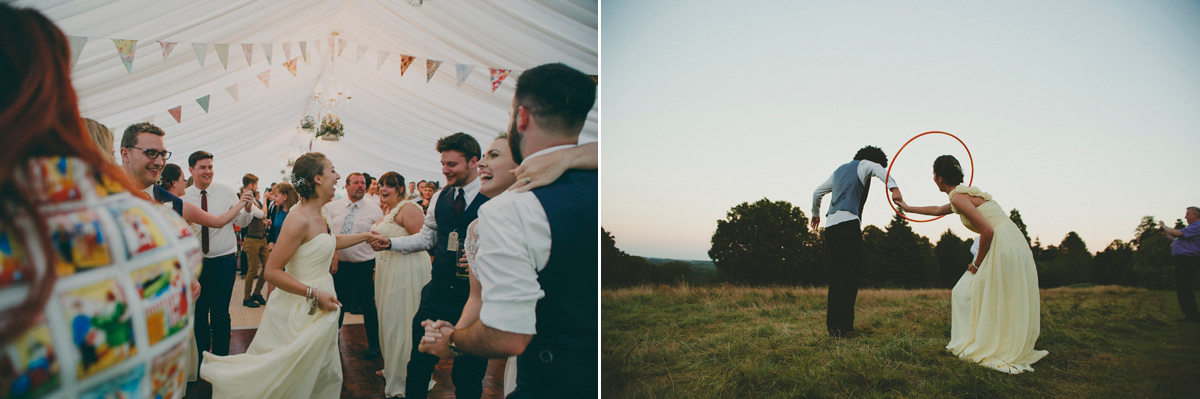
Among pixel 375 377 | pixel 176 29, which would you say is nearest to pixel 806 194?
pixel 375 377

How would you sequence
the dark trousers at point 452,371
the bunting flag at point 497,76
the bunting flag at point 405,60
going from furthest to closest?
the bunting flag at point 405,60 < the bunting flag at point 497,76 < the dark trousers at point 452,371

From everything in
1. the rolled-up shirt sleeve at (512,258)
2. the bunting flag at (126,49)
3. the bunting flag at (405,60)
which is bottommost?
the rolled-up shirt sleeve at (512,258)

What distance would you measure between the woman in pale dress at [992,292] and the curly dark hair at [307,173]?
3.00 metres

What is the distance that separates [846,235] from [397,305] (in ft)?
8.50

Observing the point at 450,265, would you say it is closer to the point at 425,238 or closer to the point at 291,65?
the point at 425,238

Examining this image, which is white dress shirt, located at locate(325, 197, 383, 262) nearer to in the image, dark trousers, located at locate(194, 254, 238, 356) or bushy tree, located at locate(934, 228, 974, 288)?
dark trousers, located at locate(194, 254, 238, 356)

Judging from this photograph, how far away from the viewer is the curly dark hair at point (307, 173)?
2529 mm

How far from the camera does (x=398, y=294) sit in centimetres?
317

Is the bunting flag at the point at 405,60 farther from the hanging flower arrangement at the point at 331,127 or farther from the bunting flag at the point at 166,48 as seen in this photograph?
the hanging flower arrangement at the point at 331,127

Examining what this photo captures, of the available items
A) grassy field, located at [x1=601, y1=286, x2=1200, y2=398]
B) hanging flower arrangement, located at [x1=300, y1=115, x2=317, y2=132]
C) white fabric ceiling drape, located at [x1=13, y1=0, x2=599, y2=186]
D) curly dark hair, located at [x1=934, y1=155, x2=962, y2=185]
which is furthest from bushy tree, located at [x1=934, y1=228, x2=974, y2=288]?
hanging flower arrangement, located at [x1=300, y1=115, x2=317, y2=132]

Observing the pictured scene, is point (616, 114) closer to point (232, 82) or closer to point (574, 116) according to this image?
point (574, 116)

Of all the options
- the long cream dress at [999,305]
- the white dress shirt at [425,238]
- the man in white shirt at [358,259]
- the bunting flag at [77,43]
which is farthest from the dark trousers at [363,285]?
the long cream dress at [999,305]

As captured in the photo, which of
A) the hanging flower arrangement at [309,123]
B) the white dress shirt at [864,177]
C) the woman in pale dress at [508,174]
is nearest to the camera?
the woman in pale dress at [508,174]

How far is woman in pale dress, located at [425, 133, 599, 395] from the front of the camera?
1406 mm
